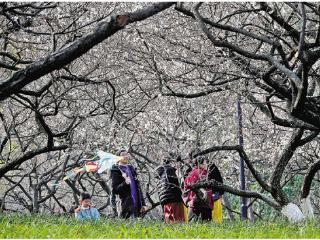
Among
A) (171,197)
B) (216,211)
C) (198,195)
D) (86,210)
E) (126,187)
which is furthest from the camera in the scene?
(216,211)

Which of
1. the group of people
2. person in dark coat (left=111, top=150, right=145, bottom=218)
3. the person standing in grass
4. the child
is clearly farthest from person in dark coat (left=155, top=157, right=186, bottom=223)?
the child

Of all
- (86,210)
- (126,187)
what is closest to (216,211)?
(126,187)

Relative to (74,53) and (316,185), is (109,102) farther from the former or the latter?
(316,185)

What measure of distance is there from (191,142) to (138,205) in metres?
2.39

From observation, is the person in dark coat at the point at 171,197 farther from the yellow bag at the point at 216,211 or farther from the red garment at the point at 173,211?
the yellow bag at the point at 216,211

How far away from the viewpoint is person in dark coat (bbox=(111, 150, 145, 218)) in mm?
13305

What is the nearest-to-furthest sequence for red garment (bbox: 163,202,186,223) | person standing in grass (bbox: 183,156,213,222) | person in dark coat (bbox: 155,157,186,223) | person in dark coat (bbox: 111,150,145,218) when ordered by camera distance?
person standing in grass (bbox: 183,156,213,222)
person in dark coat (bbox: 111,150,145,218)
person in dark coat (bbox: 155,157,186,223)
red garment (bbox: 163,202,186,223)

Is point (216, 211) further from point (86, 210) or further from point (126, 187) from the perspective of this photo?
point (86, 210)

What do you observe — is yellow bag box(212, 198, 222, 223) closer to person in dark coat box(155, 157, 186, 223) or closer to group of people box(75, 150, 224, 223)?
group of people box(75, 150, 224, 223)

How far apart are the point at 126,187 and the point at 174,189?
0.98 m

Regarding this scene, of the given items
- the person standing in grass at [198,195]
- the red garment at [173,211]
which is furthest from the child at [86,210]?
the person standing in grass at [198,195]

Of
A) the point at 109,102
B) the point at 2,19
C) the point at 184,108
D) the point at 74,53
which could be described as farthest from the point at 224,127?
the point at 74,53

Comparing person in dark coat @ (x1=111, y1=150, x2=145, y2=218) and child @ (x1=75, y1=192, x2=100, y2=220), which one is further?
child @ (x1=75, y1=192, x2=100, y2=220)

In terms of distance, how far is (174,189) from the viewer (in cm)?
1368
